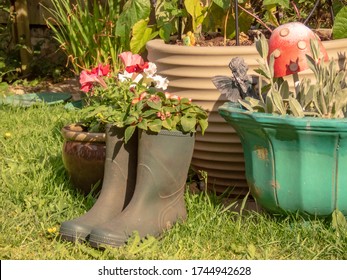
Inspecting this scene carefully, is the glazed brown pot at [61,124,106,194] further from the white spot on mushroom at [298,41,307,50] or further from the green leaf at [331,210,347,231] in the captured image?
the green leaf at [331,210,347,231]

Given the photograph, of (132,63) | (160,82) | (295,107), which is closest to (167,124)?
(160,82)

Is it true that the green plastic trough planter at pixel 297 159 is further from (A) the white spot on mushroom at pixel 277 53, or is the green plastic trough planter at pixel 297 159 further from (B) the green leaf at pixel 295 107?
(A) the white spot on mushroom at pixel 277 53

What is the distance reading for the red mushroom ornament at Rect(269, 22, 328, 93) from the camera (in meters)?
2.76

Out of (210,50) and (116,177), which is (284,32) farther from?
(116,177)

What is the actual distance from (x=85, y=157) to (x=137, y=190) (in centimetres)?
43

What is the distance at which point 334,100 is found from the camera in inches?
98.7

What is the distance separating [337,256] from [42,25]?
4.52 m

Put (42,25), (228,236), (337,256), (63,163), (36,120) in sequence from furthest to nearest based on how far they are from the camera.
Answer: (42,25) → (36,120) → (63,163) → (228,236) → (337,256)

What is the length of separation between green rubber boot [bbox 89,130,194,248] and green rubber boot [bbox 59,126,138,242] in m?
0.07

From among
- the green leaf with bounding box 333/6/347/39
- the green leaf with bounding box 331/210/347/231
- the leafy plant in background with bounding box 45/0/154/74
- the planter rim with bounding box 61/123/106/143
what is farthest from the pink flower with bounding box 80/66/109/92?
the leafy plant in background with bounding box 45/0/154/74

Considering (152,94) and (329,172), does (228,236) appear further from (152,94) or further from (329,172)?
(152,94)

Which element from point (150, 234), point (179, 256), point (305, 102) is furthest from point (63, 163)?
point (305, 102)

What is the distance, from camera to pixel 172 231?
2.69 m

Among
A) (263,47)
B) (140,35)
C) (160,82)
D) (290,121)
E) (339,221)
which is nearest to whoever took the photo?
(290,121)
